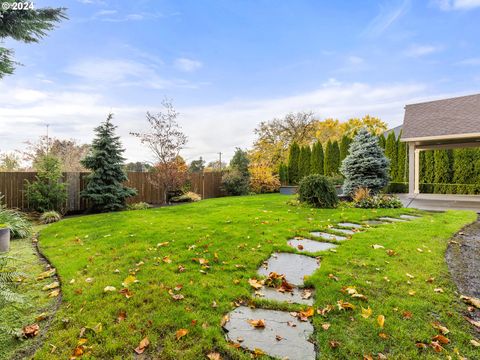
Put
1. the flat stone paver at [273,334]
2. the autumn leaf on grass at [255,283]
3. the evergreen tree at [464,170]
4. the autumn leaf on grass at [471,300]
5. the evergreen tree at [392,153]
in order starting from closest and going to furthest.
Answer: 1. the flat stone paver at [273,334]
2. the autumn leaf on grass at [471,300]
3. the autumn leaf on grass at [255,283]
4. the evergreen tree at [464,170]
5. the evergreen tree at [392,153]

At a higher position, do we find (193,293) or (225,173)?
(225,173)

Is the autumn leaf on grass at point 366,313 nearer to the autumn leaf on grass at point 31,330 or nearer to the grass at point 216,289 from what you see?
the grass at point 216,289

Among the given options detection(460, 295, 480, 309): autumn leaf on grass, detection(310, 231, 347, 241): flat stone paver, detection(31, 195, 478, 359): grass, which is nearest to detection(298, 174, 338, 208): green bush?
detection(31, 195, 478, 359): grass

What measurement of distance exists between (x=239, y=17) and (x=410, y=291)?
28.6 feet

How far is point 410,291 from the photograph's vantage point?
2.56 metres

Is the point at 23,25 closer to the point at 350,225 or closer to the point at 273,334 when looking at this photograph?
the point at 273,334

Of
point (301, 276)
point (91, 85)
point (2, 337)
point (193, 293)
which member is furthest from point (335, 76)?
point (2, 337)

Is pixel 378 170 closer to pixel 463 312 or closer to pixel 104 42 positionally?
pixel 463 312

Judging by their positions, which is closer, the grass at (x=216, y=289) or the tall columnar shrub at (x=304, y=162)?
the grass at (x=216, y=289)

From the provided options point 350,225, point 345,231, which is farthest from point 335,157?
point 345,231

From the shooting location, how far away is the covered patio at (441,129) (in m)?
9.76

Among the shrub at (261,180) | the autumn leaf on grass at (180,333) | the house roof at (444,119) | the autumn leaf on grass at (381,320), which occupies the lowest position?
the autumn leaf on grass at (180,333)

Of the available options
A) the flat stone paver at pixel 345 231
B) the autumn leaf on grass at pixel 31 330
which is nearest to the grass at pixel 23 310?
the autumn leaf on grass at pixel 31 330

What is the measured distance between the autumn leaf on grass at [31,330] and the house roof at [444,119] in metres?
12.2
